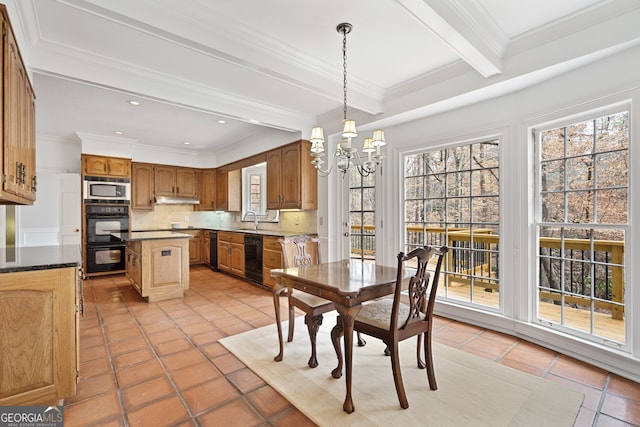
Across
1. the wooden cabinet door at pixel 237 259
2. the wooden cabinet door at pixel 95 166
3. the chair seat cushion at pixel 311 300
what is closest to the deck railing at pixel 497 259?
the chair seat cushion at pixel 311 300

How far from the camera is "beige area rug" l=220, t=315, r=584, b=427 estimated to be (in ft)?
5.85

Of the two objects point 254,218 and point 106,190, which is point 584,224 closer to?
point 254,218

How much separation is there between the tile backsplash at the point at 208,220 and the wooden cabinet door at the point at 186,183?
402 millimetres

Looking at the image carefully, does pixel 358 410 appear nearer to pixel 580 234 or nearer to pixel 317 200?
pixel 580 234

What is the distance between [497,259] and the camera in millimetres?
3223

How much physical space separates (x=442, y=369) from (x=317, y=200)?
298 centimetres

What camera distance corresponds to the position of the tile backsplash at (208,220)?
17.0 feet

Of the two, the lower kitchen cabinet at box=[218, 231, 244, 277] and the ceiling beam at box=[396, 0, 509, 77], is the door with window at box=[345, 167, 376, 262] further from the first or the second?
the lower kitchen cabinet at box=[218, 231, 244, 277]

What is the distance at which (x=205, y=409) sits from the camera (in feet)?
6.18

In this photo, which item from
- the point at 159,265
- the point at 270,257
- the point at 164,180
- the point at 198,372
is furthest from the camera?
the point at 164,180

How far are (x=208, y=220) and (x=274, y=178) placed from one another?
3.35 m

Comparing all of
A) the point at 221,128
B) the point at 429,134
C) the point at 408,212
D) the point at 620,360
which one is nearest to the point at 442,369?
the point at 620,360

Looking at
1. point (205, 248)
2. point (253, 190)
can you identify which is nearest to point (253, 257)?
point (253, 190)

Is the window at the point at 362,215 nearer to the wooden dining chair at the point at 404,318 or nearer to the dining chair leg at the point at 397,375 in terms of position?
the wooden dining chair at the point at 404,318
